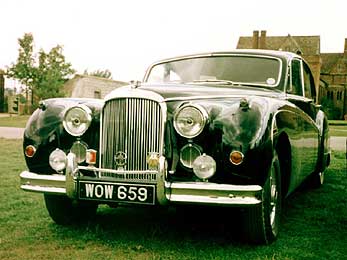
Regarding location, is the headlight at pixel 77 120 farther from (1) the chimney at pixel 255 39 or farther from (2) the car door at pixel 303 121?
(1) the chimney at pixel 255 39

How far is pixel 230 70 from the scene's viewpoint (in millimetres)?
4863

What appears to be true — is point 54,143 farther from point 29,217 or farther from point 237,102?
point 237,102

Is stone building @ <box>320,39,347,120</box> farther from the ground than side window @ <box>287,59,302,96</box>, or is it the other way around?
stone building @ <box>320,39,347,120</box>

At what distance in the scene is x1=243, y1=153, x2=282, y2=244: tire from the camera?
11.6 feet

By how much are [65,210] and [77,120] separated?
879 millimetres

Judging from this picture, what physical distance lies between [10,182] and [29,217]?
200 cm

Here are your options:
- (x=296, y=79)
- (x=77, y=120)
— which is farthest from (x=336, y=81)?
(x=77, y=120)

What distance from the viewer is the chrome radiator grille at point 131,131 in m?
3.56

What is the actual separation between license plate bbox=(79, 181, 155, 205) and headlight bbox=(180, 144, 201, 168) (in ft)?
0.96

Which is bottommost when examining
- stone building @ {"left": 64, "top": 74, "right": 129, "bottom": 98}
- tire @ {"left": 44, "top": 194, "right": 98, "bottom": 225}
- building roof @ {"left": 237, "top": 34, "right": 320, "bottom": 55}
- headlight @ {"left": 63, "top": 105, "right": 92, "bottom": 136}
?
tire @ {"left": 44, "top": 194, "right": 98, "bottom": 225}

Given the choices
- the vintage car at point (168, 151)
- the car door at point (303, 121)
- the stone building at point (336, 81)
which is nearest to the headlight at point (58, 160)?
the vintage car at point (168, 151)

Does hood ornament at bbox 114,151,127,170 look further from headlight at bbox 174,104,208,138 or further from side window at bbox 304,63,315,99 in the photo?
side window at bbox 304,63,315,99

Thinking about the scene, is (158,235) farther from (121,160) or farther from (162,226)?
(121,160)

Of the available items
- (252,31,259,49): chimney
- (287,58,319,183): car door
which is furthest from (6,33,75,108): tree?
(287,58,319,183): car door
